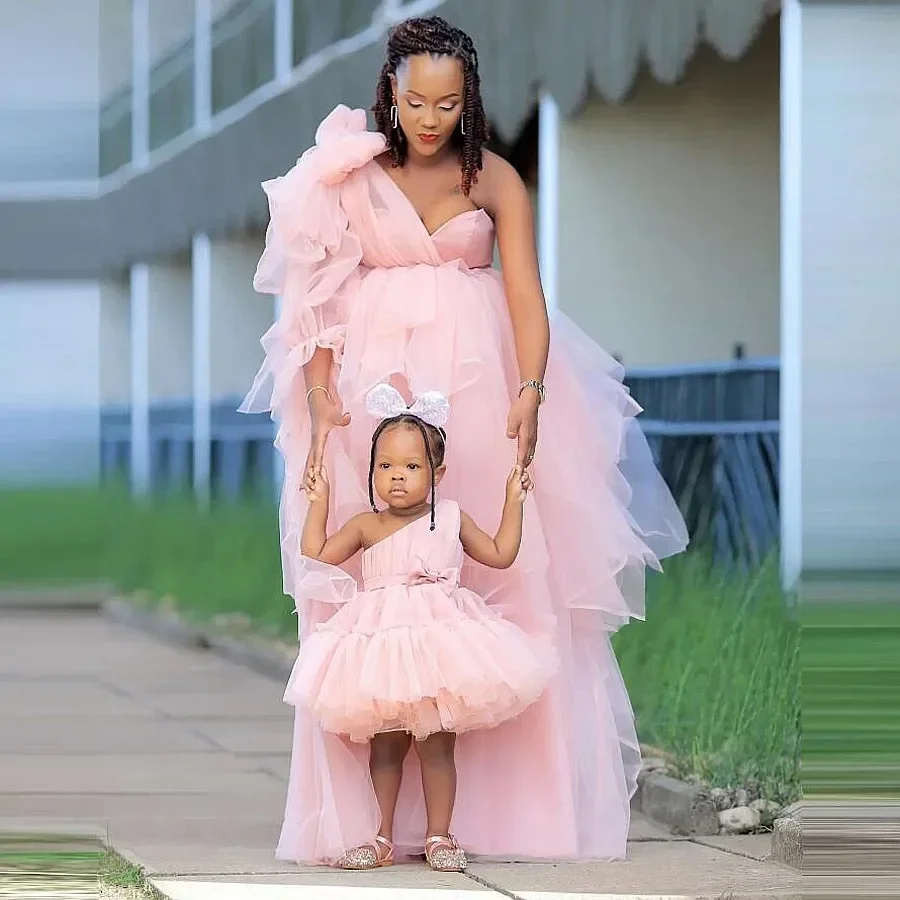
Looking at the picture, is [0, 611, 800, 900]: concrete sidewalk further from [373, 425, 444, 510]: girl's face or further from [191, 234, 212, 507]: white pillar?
[191, 234, 212, 507]: white pillar

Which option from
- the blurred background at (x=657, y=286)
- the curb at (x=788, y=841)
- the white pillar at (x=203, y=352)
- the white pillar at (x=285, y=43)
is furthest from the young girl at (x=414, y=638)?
the white pillar at (x=203, y=352)

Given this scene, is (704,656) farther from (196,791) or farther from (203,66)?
(203,66)

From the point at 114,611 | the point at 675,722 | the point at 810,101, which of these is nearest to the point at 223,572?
the point at 114,611

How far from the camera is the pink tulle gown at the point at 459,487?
5453 mm

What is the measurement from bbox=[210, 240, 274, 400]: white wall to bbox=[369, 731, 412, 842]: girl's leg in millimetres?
12989

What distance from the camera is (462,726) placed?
5.22 meters

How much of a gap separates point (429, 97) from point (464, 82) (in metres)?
0.11

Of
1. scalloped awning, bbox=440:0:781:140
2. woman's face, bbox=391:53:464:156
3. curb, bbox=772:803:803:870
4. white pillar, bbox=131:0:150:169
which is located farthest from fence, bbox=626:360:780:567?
white pillar, bbox=131:0:150:169

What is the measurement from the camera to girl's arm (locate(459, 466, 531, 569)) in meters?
5.26

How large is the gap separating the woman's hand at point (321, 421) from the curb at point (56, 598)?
10.6m

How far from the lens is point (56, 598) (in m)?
16.4

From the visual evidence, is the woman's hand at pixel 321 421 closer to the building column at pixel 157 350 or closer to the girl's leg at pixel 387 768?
the girl's leg at pixel 387 768

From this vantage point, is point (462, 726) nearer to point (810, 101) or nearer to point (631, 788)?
point (631, 788)

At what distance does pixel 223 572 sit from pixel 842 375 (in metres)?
5.91
